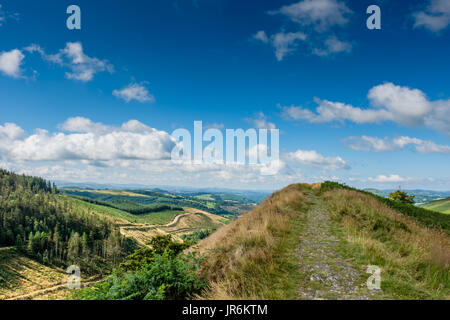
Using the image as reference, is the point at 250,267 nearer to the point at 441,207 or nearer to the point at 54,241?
the point at 441,207

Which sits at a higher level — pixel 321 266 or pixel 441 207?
pixel 321 266

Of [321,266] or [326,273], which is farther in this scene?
[321,266]

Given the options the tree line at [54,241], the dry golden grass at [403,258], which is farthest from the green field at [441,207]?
the tree line at [54,241]

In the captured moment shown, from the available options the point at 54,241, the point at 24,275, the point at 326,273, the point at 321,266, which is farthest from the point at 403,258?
the point at 54,241

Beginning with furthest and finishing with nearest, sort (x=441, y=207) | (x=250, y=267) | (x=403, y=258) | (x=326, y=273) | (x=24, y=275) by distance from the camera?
(x=24, y=275) < (x=441, y=207) < (x=403, y=258) < (x=250, y=267) < (x=326, y=273)

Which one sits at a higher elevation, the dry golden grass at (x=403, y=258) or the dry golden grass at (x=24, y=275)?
the dry golden grass at (x=403, y=258)

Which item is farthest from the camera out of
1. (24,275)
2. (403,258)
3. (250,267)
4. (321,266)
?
(24,275)

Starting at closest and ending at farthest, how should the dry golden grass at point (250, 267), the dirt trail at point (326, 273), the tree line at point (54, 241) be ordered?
the dirt trail at point (326, 273) < the dry golden grass at point (250, 267) < the tree line at point (54, 241)

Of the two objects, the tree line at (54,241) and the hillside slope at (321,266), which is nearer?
the hillside slope at (321,266)

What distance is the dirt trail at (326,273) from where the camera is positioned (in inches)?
260

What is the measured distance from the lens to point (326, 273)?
7.84m

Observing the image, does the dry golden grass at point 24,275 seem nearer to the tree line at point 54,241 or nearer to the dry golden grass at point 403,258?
the tree line at point 54,241

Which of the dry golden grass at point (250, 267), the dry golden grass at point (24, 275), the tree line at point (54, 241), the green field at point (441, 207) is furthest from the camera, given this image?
the tree line at point (54, 241)
